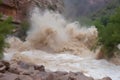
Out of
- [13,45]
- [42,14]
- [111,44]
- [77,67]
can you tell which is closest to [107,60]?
[111,44]

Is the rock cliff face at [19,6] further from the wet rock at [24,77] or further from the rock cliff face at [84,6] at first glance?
the rock cliff face at [84,6]

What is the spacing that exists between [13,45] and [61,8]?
53.9 feet

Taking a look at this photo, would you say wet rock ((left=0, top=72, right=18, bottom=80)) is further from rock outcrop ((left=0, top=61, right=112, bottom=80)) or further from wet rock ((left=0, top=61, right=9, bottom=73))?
wet rock ((left=0, top=61, right=9, bottom=73))

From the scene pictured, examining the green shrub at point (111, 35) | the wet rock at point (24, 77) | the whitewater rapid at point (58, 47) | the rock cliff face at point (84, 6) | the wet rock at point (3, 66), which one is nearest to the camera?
the wet rock at point (24, 77)

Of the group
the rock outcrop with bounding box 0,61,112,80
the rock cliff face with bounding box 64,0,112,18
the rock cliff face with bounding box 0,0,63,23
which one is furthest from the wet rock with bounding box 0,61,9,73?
the rock cliff face with bounding box 64,0,112,18

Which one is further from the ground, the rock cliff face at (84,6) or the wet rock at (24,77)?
the rock cliff face at (84,6)

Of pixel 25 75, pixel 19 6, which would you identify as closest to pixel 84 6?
pixel 19 6

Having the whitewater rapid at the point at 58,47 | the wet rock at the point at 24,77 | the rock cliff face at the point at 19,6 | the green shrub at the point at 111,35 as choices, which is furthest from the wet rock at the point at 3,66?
the rock cliff face at the point at 19,6

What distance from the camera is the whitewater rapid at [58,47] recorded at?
18.1 metres

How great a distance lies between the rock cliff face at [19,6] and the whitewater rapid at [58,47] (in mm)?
2364

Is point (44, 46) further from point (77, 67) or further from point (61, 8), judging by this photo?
point (61, 8)

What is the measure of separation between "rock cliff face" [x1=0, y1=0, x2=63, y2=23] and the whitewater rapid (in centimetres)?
236

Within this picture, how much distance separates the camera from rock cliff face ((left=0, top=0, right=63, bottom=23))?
3281cm

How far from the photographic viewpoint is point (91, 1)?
81.3 m
